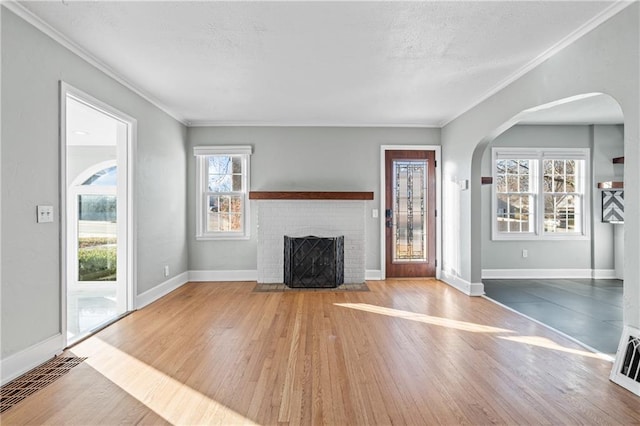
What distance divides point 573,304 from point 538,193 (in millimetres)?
2281

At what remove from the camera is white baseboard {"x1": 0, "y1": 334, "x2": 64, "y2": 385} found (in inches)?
88.4

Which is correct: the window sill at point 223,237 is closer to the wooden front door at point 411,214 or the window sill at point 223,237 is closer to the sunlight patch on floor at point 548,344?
the wooden front door at point 411,214

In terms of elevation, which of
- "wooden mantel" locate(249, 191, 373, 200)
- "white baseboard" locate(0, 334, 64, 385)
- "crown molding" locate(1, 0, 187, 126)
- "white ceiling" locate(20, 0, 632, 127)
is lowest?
"white baseboard" locate(0, 334, 64, 385)

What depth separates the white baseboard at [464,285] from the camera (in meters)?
4.55

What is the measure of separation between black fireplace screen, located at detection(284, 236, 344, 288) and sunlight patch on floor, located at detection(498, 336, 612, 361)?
2.53 meters

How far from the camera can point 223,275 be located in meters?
5.54

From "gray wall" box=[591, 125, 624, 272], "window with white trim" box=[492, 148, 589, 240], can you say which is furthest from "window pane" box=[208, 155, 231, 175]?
"gray wall" box=[591, 125, 624, 272]

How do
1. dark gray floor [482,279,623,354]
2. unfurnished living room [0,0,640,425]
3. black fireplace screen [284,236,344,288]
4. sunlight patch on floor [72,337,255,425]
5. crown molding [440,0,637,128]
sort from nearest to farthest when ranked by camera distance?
sunlight patch on floor [72,337,255,425], unfurnished living room [0,0,640,425], crown molding [440,0,637,128], dark gray floor [482,279,623,354], black fireplace screen [284,236,344,288]

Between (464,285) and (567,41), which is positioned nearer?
(567,41)

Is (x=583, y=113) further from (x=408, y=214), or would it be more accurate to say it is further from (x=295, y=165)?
(x=295, y=165)

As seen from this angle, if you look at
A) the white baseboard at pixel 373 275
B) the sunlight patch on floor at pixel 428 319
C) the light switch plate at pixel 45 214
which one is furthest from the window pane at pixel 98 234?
the white baseboard at pixel 373 275

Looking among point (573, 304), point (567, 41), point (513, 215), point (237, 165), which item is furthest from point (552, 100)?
point (237, 165)

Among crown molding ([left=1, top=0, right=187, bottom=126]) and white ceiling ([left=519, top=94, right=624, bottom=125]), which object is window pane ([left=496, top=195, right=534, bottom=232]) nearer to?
white ceiling ([left=519, top=94, right=624, bottom=125])

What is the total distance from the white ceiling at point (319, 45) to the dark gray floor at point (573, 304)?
2577 mm
